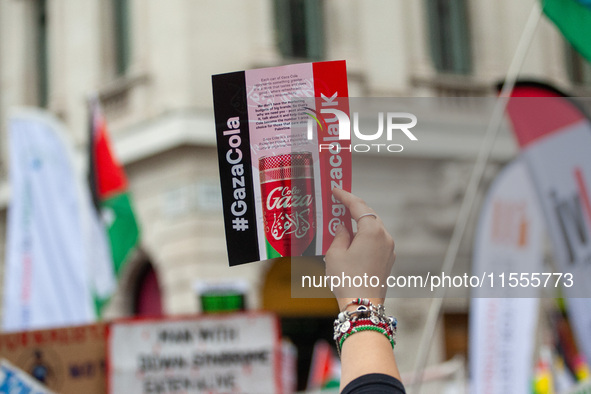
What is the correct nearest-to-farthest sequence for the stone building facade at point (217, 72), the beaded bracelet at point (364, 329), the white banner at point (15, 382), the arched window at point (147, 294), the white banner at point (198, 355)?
1. the beaded bracelet at point (364, 329)
2. the white banner at point (15, 382)
3. the white banner at point (198, 355)
4. the stone building facade at point (217, 72)
5. the arched window at point (147, 294)

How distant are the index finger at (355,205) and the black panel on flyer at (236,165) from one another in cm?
13

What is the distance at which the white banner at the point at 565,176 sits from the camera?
10.5 ft

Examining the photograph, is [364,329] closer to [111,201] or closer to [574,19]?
[574,19]

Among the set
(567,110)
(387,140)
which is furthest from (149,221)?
(387,140)

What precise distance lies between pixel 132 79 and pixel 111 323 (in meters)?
7.06

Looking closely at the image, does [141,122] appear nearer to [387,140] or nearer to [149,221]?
[149,221]

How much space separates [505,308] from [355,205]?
286 centimetres

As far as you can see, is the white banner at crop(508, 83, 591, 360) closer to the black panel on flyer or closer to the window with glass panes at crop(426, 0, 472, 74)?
the black panel on flyer

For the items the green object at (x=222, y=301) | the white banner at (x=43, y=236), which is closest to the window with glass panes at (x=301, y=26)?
the green object at (x=222, y=301)

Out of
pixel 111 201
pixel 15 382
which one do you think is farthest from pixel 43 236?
pixel 15 382

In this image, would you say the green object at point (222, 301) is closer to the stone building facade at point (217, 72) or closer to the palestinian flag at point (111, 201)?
the palestinian flag at point (111, 201)

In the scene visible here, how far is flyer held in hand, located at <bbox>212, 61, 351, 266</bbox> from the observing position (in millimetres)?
1491

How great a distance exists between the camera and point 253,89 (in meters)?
1.50

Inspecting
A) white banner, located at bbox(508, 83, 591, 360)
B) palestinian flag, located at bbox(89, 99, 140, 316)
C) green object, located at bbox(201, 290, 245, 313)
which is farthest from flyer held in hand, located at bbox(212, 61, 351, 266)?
green object, located at bbox(201, 290, 245, 313)
